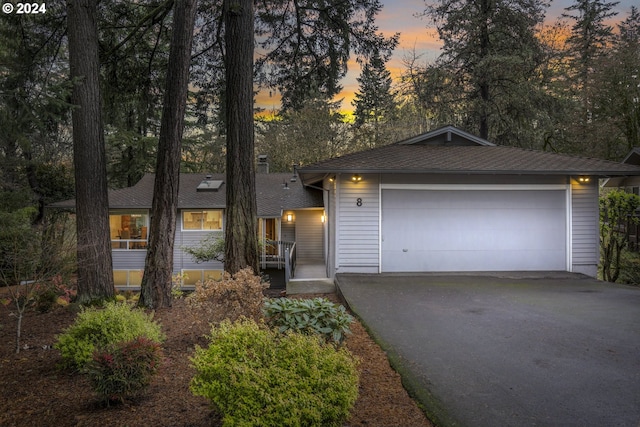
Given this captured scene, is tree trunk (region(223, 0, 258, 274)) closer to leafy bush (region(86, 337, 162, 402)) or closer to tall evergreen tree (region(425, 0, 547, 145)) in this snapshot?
leafy bush (region(86, 337, 162, 402))

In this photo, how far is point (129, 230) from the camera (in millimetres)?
16953

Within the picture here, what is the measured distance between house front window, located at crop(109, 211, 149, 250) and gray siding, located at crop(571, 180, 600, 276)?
14.2 m

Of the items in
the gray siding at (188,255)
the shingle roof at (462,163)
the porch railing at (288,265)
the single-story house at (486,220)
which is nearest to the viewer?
the shingle roof at (462,163)

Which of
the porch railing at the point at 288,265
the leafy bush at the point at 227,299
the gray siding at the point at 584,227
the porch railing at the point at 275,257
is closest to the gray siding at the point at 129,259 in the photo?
the porch railing at the point at 275,257

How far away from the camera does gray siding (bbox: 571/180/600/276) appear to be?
1055 cm

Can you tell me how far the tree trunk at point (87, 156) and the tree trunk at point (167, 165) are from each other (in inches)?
41.3

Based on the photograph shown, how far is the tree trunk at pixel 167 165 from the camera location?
7395mm

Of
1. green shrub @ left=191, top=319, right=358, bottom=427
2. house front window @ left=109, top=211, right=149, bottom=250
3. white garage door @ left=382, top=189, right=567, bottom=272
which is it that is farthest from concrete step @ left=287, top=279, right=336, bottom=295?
house front window @ left=109, top=211, right=149, bottom=250

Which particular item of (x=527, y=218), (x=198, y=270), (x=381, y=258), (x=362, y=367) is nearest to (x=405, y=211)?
(x=381, y=258)

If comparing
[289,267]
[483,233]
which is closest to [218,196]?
[289,267]

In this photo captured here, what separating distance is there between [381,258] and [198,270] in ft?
28.8

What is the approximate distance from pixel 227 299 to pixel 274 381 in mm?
2530

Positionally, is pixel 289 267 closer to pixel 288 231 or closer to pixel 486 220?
pixel 486 220

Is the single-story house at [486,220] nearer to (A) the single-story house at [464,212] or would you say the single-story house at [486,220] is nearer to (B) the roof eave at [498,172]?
(A) the single-story house at [464,212]
